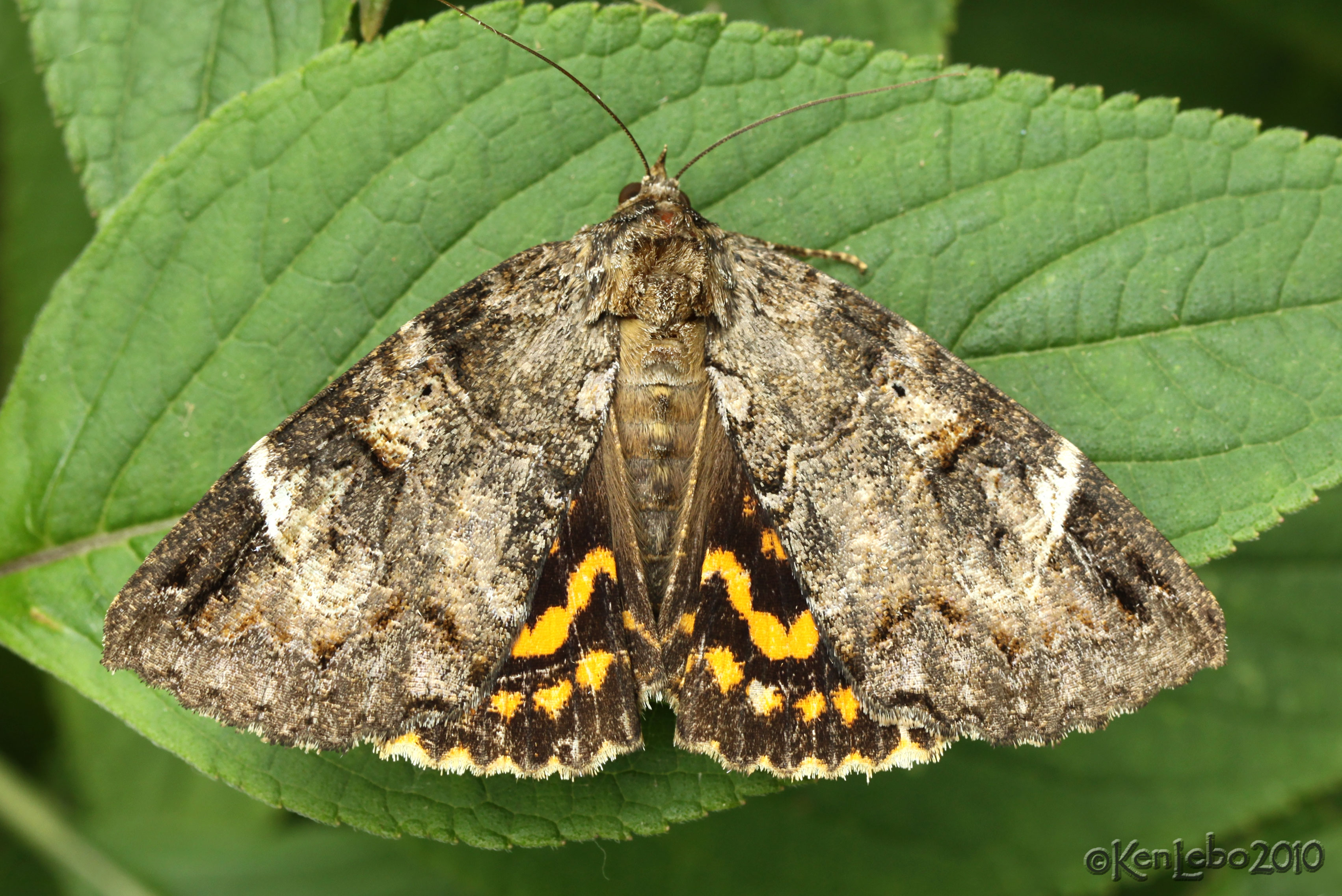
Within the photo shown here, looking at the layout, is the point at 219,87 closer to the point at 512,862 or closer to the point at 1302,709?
the point at 512,862

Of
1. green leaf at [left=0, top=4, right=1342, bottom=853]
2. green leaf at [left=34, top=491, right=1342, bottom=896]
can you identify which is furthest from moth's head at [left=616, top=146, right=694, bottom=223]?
green leaf at [left=34, top=491, right=1342, bottom=896]

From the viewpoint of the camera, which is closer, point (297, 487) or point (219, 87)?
point (297, 487)

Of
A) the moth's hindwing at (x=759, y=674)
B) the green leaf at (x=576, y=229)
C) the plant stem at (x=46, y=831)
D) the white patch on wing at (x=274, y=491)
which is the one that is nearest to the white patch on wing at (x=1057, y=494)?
the green leaf at (x=576, y=229)

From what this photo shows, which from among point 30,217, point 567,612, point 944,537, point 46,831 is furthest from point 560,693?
point 30,217

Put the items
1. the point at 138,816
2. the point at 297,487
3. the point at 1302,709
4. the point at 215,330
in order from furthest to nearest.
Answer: the point at 138,816
the point at 1302,709
the point at 215,330
the point at 297,487

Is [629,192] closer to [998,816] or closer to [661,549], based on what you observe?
[661,549]

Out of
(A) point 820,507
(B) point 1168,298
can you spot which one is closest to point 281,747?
(A) point 820,507
